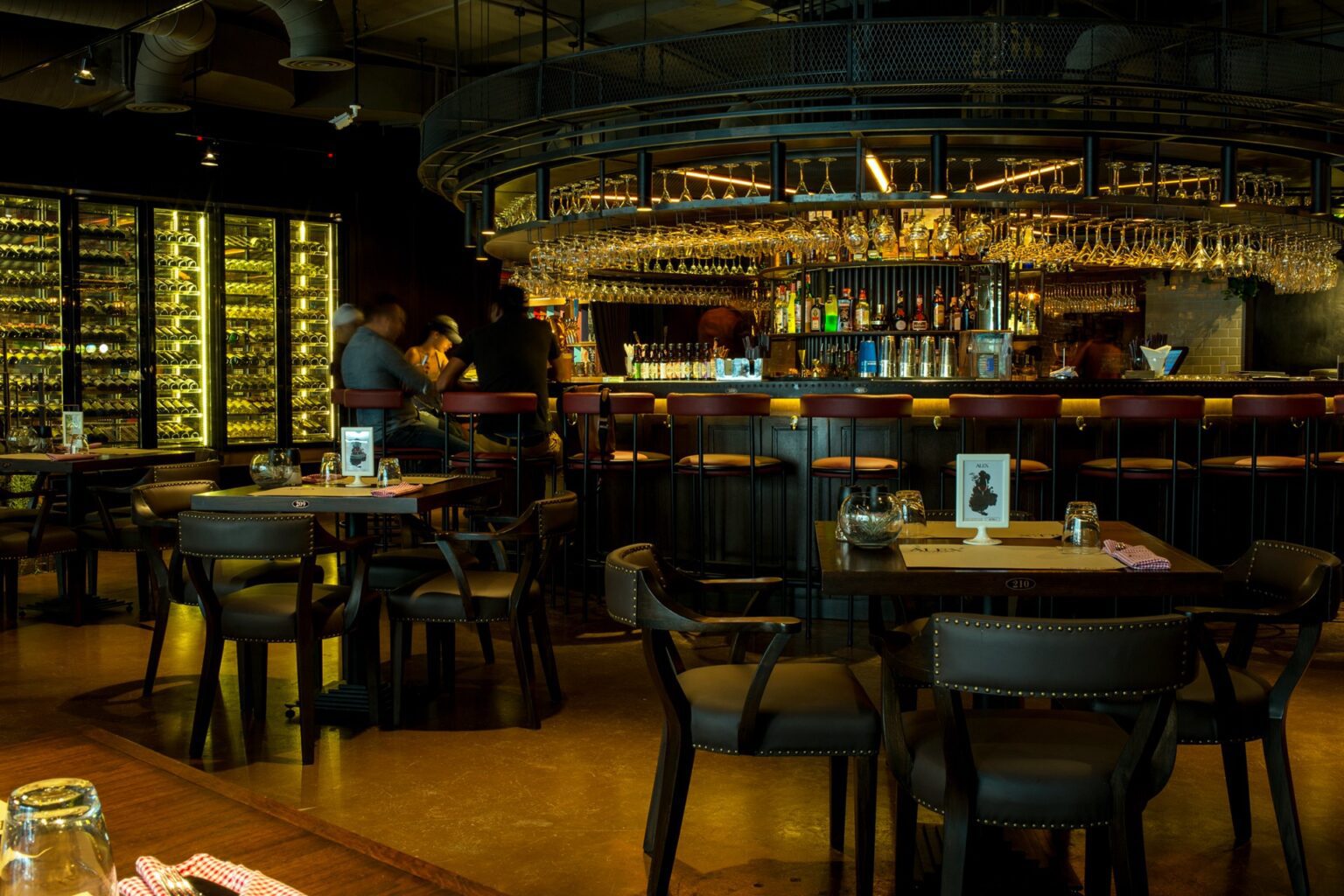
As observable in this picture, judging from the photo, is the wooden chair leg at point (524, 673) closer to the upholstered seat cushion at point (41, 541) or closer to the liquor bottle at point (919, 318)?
the upholstered seat cushion at point (41, 541)

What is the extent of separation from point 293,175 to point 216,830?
36.5 ft

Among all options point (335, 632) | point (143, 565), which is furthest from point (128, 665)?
point (335, 632)

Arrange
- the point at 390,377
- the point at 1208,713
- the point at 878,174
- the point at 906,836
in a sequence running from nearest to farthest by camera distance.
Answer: the point at 906,836, the point at 1208,713, the point at 390,377, the point at 878,174

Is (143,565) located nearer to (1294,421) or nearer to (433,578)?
(433,578)

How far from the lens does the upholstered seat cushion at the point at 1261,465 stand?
21.1ft

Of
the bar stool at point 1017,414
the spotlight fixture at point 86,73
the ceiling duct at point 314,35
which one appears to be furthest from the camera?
the spotlight fixture at point 86,73

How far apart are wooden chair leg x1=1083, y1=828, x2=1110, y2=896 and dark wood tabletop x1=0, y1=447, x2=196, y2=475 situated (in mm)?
5414

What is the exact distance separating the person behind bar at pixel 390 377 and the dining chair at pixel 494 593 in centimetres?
256

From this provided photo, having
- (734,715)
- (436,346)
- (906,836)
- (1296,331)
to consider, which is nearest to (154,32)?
(436,346)

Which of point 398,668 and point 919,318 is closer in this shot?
point 398,668

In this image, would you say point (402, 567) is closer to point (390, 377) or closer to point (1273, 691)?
point (390, 377)

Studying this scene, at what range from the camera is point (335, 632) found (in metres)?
4.38

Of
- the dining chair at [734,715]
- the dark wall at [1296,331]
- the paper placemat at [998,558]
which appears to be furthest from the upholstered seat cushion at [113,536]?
the dark wall at [1296,331]

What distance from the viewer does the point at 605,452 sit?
22.7 ft
